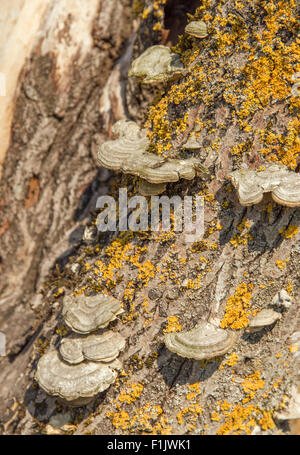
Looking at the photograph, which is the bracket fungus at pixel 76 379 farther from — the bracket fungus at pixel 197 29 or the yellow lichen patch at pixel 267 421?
the bracket fungus at pixel 197 29

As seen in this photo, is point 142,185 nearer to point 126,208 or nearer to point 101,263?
point 126,208

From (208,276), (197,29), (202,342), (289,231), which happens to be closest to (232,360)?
(202,342)

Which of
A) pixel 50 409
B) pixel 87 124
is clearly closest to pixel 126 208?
pixel 87 124

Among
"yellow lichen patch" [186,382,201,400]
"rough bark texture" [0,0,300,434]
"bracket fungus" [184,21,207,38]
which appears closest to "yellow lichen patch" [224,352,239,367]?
"rough bark texture" [0,0,300,434]

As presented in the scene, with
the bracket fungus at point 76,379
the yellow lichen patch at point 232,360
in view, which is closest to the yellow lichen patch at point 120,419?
the bracket fungus at point 76,379

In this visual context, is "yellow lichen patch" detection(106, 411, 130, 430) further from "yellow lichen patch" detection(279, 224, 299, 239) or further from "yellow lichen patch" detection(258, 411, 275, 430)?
"yellow lichen patch" detection(279, 224, 299, 239)
